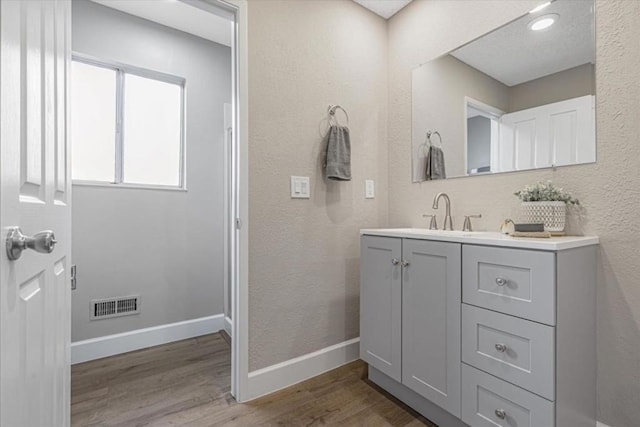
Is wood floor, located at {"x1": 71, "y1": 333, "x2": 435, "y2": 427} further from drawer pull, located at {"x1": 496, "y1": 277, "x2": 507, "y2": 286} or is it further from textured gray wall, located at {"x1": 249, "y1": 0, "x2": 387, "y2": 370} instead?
drawer pull, located at {"x1": 496, "y1": 277, "x2": 507, "y2": 286}

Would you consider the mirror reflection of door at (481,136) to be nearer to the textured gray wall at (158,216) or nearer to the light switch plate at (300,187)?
the light switch plate at (300,187)

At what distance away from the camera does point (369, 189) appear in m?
2.23

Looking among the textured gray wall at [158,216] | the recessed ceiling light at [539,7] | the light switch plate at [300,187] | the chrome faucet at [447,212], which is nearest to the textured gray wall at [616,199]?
the recessed ceiling light at [539,7]

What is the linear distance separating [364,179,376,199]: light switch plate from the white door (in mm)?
1681

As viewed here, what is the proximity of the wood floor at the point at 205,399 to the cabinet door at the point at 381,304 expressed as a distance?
21 cm

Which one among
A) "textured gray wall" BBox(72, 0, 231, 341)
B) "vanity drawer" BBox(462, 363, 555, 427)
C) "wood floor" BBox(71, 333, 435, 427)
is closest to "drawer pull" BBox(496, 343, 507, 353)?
Answer: "vanity drawer" BBox(462, 363, 555, 427)

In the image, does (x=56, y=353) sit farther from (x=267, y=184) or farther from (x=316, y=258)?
(x=316, y=258)

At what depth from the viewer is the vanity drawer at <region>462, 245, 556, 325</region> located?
1.08m

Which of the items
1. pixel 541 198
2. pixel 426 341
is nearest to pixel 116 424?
pixel 426 341

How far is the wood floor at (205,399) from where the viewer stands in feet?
4.98

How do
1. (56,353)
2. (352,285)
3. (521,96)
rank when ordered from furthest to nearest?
(352,285), (521,96), (56,353)

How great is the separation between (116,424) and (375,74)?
261cm

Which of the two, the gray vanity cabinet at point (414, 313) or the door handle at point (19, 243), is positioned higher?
the door handle at point (19, 243)

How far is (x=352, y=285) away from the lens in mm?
2146
